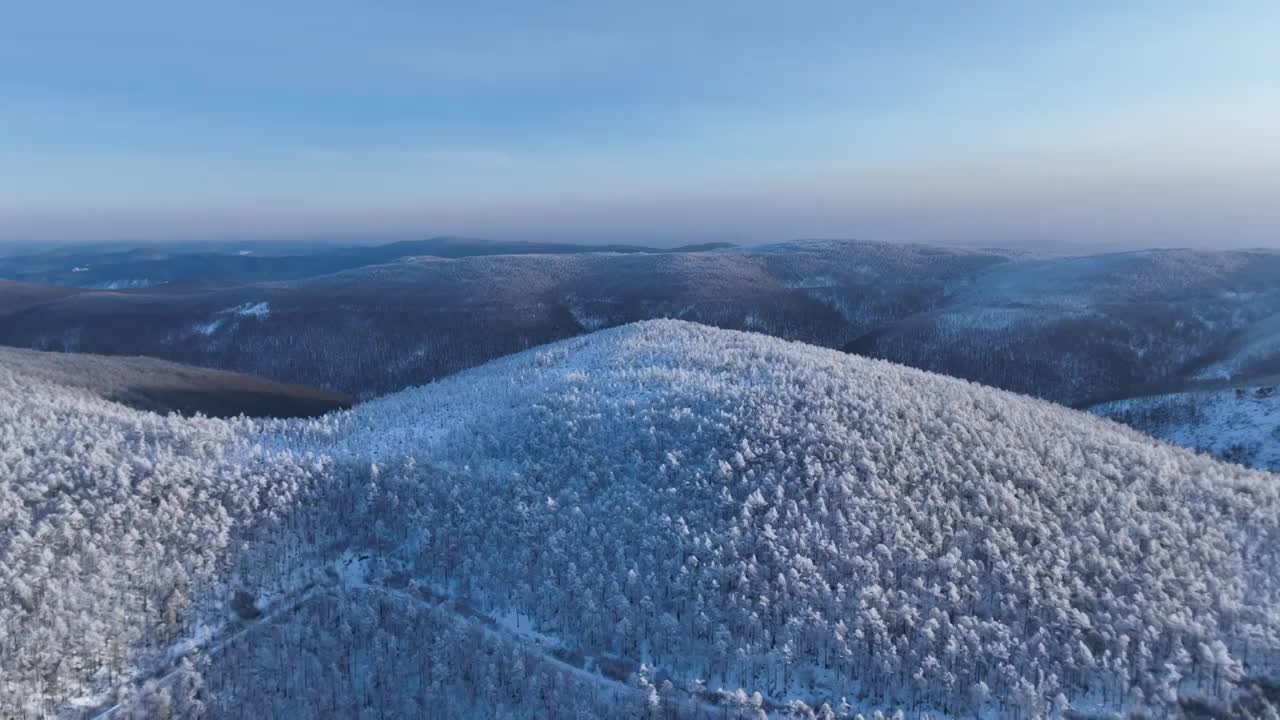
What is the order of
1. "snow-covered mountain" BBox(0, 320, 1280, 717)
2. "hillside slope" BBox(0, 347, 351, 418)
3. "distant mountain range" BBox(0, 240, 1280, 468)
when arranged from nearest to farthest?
"snow-covered mountain" BBox(0, 320, 1280, 717), "hillside slope" BBox(0, 347, 351, 418), "distant mountain range" BBox(0, 240, 1280, 468)

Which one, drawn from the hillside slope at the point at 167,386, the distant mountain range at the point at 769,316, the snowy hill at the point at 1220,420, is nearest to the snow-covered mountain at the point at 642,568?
the snowy hill at the point at 1220,420

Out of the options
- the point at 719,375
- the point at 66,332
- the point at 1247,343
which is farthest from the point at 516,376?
the point at 66,332

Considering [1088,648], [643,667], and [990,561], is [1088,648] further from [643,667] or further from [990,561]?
[643,667]

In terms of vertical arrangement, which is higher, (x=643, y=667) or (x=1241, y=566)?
(x=1241, y=566)

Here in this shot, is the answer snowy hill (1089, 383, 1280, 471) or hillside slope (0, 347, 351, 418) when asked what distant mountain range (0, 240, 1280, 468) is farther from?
hillside slope (0, 347, 351, 418)

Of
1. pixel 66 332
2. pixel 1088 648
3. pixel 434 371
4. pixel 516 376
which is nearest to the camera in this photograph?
pixel 1088 648

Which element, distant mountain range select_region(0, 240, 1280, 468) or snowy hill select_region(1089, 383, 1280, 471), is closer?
snowy hill select_region(1089, 383, 1280, 471)

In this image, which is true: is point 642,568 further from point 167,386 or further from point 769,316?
point 769,316

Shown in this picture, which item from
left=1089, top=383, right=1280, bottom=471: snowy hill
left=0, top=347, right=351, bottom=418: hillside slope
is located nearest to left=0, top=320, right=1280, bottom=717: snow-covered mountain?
left=1089, top=383, right=1280, bottom=471: snowy hill
